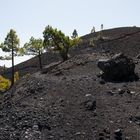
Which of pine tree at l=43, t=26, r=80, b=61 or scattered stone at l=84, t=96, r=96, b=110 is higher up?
pine tree at l=43, t=26, r=80, b=61

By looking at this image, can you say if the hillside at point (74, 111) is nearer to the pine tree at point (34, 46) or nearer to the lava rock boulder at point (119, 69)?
the lava rock boulder at point (119, 69)

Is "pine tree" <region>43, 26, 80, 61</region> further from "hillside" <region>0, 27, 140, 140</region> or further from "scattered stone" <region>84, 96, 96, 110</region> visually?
"scattered stone" <region>84, 96, 96, 110</region>

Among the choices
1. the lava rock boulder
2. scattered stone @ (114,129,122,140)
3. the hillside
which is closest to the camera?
scattered stone @ (114,129,122,140)

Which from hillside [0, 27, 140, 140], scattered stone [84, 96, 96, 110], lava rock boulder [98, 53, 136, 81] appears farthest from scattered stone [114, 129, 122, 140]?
lava rock boulder [98, 53, 136, 81]

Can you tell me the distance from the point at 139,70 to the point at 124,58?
324 centimetres

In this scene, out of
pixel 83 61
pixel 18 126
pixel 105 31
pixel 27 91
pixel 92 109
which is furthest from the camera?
pixel 105 31

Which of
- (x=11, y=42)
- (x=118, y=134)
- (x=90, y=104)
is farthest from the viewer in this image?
(x=11, y=42)

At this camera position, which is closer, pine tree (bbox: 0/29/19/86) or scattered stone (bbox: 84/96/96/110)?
scattered stone (bbox: 84/96/96/110)

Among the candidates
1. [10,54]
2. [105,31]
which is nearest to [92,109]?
[10,54]

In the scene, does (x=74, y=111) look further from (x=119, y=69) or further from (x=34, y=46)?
(x=34, y=46)

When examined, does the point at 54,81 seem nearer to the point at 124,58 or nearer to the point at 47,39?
the point at 124,58

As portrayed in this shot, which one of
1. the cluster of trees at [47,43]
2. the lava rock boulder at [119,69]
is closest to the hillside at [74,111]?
the lava rock boulder at [119,69]

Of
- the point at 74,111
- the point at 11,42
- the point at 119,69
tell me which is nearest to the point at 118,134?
the point at 74,111

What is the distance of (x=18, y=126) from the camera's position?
2864 centimetres
